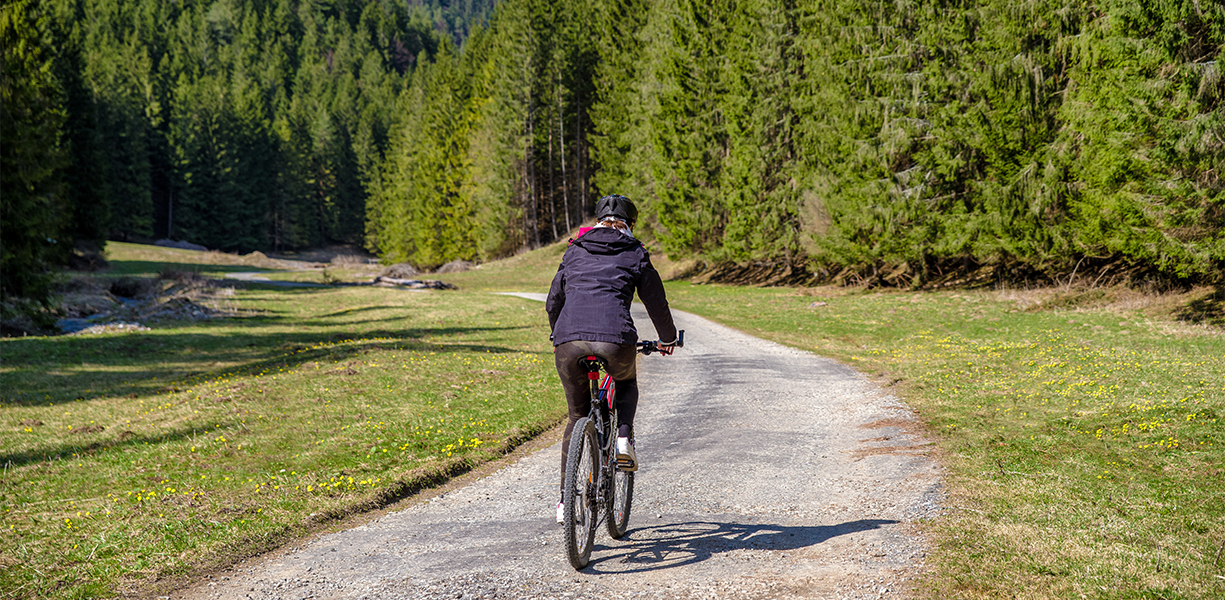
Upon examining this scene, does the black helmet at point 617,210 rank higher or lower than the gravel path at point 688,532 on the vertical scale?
higher

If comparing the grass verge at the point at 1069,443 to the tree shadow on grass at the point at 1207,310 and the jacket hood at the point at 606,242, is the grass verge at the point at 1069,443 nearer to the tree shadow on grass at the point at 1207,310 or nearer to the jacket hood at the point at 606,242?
the tree shadow on grass at the point at 1207,310

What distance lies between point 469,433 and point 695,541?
4998 millimetres

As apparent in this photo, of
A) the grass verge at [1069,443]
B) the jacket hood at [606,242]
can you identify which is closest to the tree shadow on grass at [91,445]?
the jacket hood at [606,242]

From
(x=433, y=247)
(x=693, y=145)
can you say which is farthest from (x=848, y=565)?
(x=433, y=247)

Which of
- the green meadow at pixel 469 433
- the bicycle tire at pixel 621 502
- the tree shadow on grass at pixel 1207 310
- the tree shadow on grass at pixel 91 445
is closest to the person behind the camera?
the green meadow at pixel 469 433

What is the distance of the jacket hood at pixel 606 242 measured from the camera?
16.9ft

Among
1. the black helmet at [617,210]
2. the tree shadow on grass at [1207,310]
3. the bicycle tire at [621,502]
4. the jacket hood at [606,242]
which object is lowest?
the bicycle tire at [621,502]

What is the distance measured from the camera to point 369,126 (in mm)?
109375

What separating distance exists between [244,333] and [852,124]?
985 inches

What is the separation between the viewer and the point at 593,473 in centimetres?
523

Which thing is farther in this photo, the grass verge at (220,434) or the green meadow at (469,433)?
the grass verge at (220,434)

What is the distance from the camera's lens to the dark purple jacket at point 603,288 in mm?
5035

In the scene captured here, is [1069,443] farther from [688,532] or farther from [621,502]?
[621,502]

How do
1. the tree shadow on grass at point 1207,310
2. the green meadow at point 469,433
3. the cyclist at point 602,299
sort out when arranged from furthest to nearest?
the tree shadow on grass at point 1207,310
the green meadow at point 469,433
the cyclist at point 602,299
